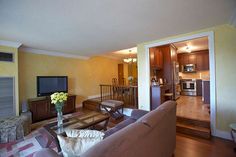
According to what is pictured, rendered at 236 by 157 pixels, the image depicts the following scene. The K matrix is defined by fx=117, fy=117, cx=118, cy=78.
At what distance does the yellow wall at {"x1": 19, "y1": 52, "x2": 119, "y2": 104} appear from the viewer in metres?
4.11

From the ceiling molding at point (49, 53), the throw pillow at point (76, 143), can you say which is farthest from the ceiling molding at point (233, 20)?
the ceiling molding at point (49, 53)

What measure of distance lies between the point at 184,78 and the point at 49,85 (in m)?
6.97

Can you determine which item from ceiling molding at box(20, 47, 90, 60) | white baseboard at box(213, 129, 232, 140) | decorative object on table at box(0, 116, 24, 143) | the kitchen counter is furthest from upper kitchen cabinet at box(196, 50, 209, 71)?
decorative object on table at box(0, 116, 24, 143)

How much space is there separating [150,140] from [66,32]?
9.38ft

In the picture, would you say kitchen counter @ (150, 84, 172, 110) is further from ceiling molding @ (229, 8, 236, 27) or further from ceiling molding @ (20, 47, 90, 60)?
ceiling molding @ (20, 47, 90, 60)

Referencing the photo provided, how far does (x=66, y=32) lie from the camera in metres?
2.82

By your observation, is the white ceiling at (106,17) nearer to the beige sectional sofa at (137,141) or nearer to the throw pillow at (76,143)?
the beige sectional sofa at (137,141)

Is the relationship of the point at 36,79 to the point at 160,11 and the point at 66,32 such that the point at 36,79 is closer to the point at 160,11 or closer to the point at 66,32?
the point at 66,32

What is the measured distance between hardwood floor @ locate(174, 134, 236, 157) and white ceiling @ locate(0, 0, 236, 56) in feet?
8.22

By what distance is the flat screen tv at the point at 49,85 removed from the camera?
4.14 meters

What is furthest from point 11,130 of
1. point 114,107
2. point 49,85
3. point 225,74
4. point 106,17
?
point 225,74

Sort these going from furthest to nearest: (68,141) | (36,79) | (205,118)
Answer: (36,79) < (205,118) < (68,141)

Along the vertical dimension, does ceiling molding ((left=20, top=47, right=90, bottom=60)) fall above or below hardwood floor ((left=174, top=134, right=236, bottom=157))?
above

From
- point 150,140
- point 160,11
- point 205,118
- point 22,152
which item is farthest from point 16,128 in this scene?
point 205,118
